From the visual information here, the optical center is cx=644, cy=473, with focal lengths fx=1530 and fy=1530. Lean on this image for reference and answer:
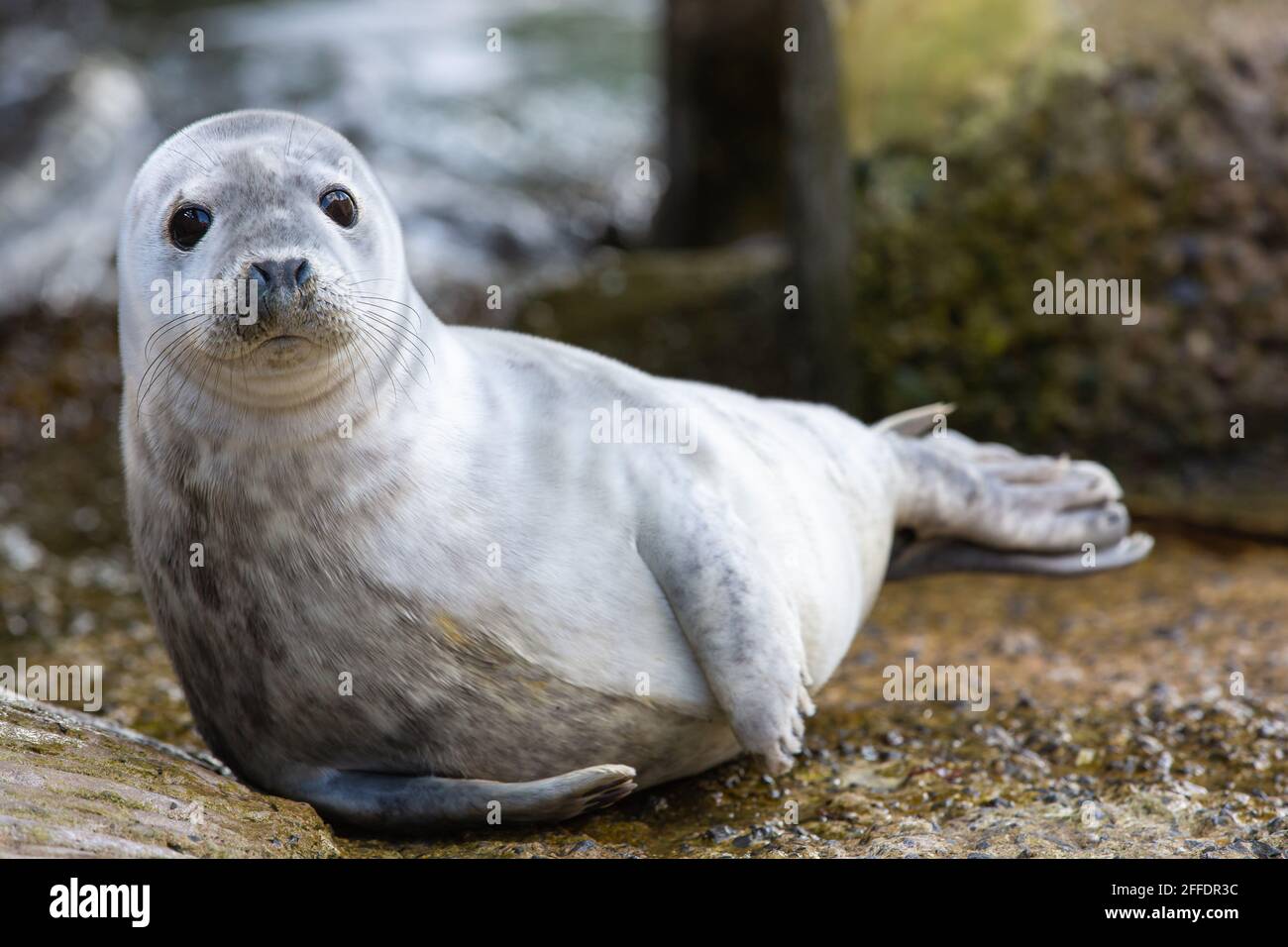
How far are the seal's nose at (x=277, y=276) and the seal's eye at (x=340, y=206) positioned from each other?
30 centimetres

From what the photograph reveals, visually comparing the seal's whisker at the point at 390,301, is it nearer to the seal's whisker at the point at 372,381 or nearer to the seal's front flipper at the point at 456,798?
the seal's whisker at the point at 372,381

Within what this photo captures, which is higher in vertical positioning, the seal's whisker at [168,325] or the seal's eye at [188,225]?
the seal's eye at [188,225]

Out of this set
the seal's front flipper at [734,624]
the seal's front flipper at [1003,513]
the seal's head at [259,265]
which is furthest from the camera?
the seal's front flipper at [1003,513]

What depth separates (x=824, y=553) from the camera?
3662mm

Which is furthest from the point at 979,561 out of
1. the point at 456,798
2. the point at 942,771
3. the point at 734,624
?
the point at 456,798

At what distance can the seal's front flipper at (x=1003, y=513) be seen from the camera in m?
4.32

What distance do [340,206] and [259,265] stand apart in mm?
347

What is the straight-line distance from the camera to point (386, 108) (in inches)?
516

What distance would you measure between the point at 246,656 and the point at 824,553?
1369 mm

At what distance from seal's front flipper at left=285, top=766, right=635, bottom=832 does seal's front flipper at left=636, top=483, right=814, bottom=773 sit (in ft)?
0.94

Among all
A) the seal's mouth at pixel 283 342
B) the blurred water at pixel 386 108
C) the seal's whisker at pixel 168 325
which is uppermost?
the blurred water at pixel 386 108

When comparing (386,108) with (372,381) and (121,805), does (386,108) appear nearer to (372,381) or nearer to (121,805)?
(372,381)

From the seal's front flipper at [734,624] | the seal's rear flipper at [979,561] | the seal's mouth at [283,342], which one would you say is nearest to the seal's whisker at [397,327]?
the seal's mouth at [283,342]
